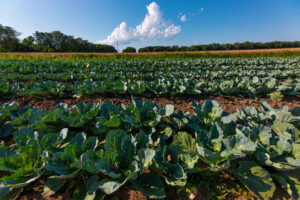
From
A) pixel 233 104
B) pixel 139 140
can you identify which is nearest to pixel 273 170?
pixel 139 140

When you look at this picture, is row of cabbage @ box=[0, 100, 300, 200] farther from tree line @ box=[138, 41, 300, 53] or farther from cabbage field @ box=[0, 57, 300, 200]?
tree line @ box=[138, 41, 300, 53]

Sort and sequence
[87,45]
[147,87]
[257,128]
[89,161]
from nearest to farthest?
[89,161] → [257,128] → [147,87] → [87,45]

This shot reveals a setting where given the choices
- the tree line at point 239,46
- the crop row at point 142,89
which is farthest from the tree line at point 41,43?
the crop row at point 142,89

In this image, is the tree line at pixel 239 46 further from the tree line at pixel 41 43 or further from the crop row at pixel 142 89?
the crop row at pixel 142 89

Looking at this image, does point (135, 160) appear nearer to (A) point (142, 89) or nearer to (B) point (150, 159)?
(B) point (150, 159)

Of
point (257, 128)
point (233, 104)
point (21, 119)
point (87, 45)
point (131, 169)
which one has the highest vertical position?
point (87, 45)

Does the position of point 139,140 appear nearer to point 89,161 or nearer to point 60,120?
point 89,161

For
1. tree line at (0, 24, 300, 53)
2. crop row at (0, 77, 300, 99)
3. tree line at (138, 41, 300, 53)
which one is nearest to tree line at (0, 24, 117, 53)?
tree line at (0, 24, 300, 53)

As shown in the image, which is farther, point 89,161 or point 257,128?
point 257,128

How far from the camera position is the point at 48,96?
3.76 m

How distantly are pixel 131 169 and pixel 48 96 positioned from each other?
3947mm

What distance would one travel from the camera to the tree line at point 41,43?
44562 millimetres

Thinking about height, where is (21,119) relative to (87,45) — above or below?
below

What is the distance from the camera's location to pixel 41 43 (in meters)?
55.2
